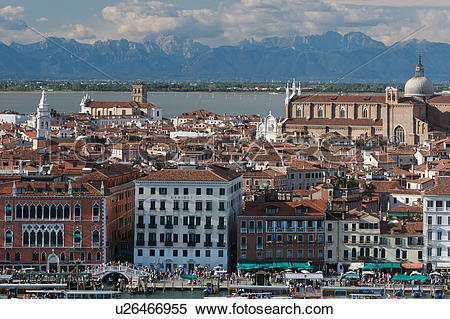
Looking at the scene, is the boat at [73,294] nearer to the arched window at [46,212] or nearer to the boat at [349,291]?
the arched window at [46,212]

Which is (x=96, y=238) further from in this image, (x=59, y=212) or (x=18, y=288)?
(x=18, y=288)

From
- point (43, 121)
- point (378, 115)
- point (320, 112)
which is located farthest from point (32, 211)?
point (320, 112)

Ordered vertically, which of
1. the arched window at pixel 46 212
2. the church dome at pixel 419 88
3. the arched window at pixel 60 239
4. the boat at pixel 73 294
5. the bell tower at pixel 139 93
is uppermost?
the bell tower at pixel 139 93

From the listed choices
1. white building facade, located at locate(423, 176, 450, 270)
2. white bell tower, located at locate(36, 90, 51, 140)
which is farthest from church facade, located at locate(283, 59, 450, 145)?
white building facade, located at locate(423, 176, 450, 270)

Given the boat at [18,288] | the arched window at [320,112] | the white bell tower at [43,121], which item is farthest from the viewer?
the arched window at [320,112]

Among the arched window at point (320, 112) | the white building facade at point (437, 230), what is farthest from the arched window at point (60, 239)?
the arched window at point (320, 112)

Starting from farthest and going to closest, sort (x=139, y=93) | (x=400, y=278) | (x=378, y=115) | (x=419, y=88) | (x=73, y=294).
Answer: (x=139, y=93) → (x=419, y=88) → (x=378, y=115) → (x=400, y=278) → (x=73, y=294)
